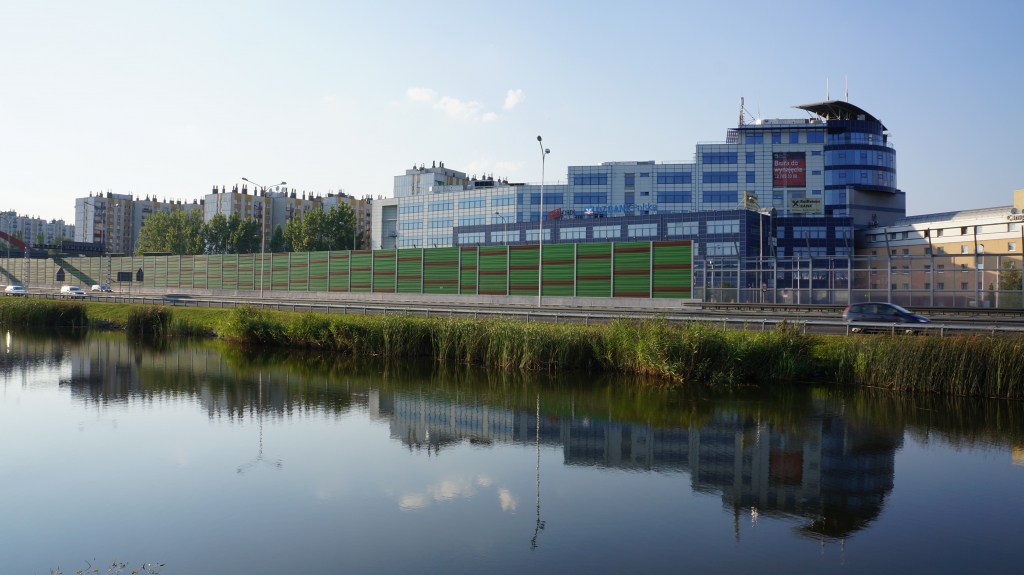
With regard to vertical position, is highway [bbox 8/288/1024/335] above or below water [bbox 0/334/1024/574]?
above

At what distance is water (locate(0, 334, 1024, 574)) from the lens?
10891mm

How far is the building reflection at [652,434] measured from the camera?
13.8m

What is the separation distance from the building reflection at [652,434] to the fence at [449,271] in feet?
82.8

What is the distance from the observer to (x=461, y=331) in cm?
3272

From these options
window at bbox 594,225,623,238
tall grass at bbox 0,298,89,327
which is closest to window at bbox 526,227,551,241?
window at bbox 594,225,623,238

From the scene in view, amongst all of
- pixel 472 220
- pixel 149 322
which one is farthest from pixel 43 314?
pixel 472 220

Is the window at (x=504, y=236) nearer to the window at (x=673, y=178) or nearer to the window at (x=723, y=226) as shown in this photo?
the window at (x=673, y=178)

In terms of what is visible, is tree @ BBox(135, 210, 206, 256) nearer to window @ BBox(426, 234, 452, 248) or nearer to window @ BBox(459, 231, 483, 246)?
window @ BBox(426, 234, 452, 248)

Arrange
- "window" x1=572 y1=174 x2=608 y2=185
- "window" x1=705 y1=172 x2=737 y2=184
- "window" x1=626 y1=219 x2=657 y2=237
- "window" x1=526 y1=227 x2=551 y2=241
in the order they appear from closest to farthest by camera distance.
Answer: "window" x1=626 y1=219 x2=657 y2=237, "window" x1=705 y1=172 x2=737 y2=184, "window" x1=526 y1=227 x2=551 y2=241, "window" x1=572 y1=174 x2=608 y2=185

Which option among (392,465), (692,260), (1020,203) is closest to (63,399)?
(392,465)

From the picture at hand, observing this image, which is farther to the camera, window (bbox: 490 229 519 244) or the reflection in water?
window (bbox: 490 229 519 244)

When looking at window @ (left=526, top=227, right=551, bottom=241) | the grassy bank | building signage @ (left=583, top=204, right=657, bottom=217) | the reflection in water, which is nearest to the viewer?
the reflection in water

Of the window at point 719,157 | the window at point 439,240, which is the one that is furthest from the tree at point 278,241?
the window at point 719,157

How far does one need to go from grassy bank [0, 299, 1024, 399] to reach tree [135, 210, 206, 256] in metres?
121
